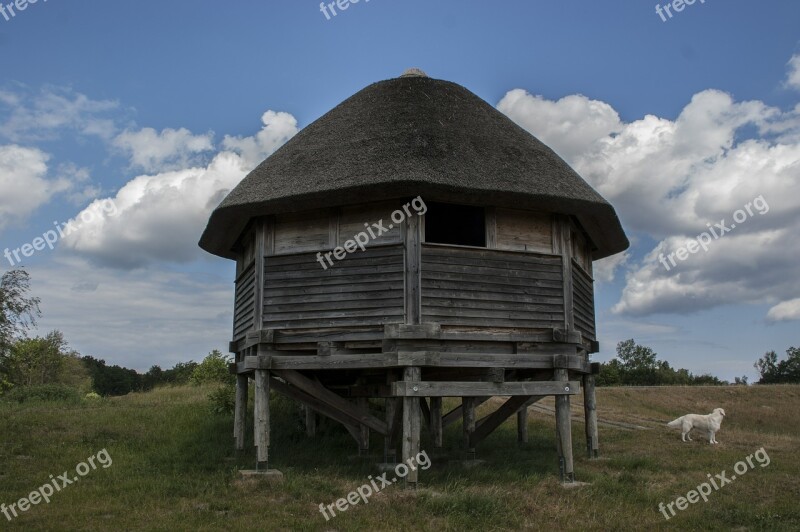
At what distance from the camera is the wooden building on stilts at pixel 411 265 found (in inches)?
480

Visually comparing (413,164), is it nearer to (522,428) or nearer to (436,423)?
(436,423)

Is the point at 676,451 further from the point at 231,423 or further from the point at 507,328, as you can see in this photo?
the point at 231,423

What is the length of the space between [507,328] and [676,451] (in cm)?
660

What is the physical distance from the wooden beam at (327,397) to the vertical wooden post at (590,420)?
15.7 ft

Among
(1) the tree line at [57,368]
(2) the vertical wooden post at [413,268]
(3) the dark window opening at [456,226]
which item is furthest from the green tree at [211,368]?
(2) the vertical wooden post at [413,268]

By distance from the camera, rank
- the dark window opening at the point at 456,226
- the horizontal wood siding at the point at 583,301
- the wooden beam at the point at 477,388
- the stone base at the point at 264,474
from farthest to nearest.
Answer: the dark window opening at the point at 456,226, the horizontal wood siding at the point at 583,301, the stone base at the point at 264,474, the wooden beam at the point at 477,388

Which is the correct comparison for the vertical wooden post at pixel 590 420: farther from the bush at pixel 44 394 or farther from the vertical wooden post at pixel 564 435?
the bush at pixel 44 394

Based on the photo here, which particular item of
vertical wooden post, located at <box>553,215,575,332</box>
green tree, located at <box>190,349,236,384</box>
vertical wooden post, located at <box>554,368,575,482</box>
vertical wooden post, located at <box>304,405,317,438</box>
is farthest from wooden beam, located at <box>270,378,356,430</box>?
green tree, located at <box>190,349,236,384</box>

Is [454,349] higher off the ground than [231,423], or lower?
higher

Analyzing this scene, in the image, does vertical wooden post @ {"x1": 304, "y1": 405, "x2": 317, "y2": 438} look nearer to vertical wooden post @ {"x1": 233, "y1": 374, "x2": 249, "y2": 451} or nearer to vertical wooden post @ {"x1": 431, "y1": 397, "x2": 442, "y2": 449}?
vertical wooden post @ {"x1": 233, "y1": 374, "x2": 249, "y2": 451}

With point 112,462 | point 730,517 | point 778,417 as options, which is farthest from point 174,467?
point 778,417

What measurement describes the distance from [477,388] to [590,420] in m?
5.03

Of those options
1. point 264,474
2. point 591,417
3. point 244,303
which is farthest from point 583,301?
point 264,474

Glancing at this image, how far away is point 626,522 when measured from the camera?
10586 millimetres
